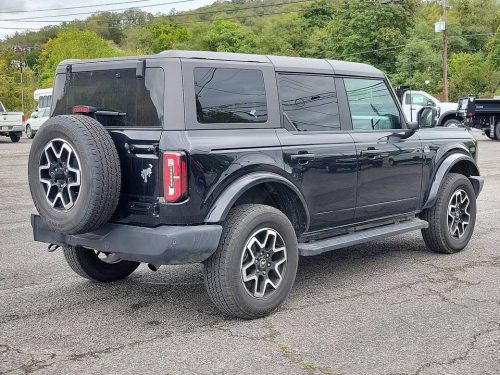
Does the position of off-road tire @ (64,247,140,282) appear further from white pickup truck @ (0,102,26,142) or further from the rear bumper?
white pickup truck @ (0,102,26,142)

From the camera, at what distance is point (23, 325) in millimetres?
4473

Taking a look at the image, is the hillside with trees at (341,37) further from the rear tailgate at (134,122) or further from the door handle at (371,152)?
the rear tailgate at (134,122)

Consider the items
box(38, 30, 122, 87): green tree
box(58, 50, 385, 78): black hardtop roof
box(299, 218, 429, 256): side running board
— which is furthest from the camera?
box(38, 30, 122, 87): green tree

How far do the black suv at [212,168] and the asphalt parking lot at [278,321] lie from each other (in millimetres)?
326

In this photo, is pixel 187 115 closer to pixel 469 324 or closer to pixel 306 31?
pixel 469 324

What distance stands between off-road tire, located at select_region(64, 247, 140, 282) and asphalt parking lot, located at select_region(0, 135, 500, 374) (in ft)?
0.36

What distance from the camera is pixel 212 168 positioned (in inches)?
172

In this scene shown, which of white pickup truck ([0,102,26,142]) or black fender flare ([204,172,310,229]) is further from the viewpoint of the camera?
white pickup truck ([0,102,26,142])

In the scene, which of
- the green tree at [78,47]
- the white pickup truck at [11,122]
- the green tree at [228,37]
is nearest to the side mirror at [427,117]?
the white pickup truck at [11,122]

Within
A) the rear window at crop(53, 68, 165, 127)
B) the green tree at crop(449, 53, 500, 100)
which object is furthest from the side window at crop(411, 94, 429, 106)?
the green tree at crop(449, 53, 500, 100)

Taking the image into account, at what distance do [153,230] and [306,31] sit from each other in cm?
8899

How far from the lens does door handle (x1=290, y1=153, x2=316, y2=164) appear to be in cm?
492

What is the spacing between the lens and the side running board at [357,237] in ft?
16.5

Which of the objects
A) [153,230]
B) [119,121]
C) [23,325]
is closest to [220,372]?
[153,230]
